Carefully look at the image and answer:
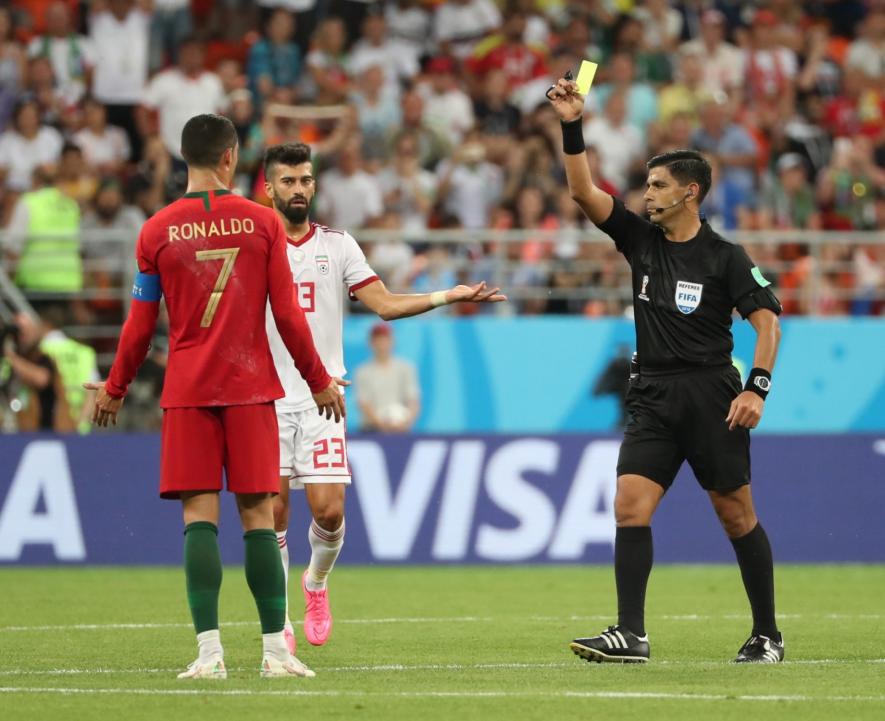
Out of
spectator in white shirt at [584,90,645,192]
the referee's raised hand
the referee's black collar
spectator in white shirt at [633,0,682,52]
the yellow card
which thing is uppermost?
spectator in white shirt at [633,0,682,52]

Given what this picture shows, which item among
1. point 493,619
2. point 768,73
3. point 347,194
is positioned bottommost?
point 493,619

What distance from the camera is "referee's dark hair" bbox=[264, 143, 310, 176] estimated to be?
960cm

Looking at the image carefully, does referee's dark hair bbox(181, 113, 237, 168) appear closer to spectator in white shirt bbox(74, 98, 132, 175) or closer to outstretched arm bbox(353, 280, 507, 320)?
outstretched arm bbox(353, 280, 507, 320)

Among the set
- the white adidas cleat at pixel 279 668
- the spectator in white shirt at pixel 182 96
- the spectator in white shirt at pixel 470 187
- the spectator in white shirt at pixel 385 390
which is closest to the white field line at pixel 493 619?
the white adidas cleat at pixel 279 668

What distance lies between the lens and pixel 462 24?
2203 cm

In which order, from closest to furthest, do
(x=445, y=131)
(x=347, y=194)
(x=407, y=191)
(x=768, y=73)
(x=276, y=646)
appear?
1. (x=276, y=646)
2. (x=347, y=194)
3. (x=407, y=191)
4. (x=445, y=131)
5. (x=768, y=73)

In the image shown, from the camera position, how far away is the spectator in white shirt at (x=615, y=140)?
20141 millimetres

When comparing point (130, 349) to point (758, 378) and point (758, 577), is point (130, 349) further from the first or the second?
point (758, 577)

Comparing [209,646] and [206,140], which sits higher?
[206,140]

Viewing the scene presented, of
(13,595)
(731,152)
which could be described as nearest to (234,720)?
(13,595)

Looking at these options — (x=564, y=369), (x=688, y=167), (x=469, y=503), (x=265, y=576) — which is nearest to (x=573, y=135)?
(x=688, y=167)

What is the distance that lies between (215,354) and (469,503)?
811 centimetres

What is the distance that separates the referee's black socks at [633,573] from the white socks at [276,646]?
174 cm

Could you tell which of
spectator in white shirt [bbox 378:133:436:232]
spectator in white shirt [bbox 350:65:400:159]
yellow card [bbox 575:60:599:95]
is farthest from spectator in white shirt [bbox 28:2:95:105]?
yellow card [bbox 575:60:599:95]
